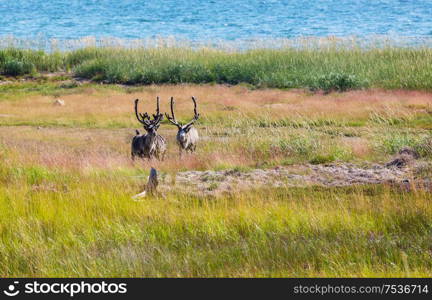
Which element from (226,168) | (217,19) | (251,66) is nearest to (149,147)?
(226,168)

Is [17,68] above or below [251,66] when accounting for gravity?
below

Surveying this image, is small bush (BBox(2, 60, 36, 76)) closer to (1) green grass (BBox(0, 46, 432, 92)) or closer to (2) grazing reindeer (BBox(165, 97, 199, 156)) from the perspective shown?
(1) green grass (BBox(0, 46, 432, 92))

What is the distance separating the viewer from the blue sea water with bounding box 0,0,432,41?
2906 inches

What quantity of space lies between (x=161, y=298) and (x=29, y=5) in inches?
5553

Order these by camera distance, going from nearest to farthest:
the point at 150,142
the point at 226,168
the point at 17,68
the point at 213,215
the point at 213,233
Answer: the point at 213,233 → the point at 213,215 → the point at 226,168 → the point at 150,142 → the point at 17,68

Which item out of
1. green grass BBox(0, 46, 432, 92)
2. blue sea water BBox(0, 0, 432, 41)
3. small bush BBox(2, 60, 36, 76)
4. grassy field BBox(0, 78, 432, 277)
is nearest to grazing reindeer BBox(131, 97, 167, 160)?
grassy field BBox(0, 78, 432, 277)

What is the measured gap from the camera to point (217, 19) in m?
92.5

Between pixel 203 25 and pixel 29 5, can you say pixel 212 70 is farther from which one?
pixel 29 5

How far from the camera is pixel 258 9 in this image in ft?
358

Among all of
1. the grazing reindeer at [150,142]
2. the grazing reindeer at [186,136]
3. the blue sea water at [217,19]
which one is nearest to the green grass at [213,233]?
the grazing reindeer at [150,142]

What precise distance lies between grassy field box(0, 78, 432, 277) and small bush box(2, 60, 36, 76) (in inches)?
691

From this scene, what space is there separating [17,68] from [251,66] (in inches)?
512

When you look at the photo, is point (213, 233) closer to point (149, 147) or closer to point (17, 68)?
point (149, 147)

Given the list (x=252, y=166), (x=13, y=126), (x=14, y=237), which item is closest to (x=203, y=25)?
(x=13, y=126)
